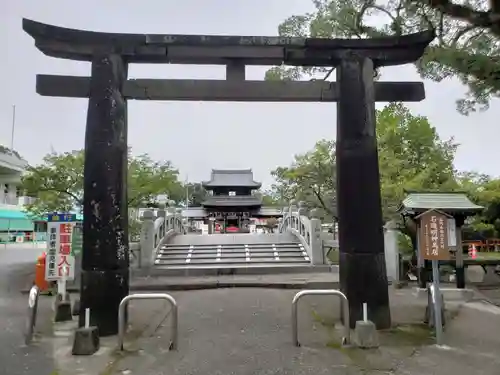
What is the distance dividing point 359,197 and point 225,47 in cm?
357

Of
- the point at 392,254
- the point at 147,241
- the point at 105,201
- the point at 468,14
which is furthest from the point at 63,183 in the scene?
the point at 468,14

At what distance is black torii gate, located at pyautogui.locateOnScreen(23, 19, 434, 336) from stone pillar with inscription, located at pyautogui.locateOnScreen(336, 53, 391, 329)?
2 centimetres

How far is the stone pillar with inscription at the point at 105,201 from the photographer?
7066mm

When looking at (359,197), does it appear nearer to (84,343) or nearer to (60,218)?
(84,343)

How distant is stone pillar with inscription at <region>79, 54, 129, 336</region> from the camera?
707 cm

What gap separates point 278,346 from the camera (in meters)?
6.49

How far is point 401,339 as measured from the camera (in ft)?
22.4

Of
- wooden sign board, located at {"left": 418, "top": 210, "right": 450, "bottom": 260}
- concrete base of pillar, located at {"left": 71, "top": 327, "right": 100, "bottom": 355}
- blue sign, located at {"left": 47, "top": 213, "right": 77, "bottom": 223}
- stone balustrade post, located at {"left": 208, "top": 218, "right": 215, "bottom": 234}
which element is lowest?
concrete base of pillar, located at {"left": 71, "top": 327, "right": 100, "bottom": 355}

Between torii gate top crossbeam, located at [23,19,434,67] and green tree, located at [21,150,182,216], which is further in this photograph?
green tree, located at [21,150,182,216]

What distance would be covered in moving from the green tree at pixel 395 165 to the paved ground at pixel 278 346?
644 cm

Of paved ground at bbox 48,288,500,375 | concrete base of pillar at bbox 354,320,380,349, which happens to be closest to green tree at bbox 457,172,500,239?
paved ground at bbox 48,288,500,375

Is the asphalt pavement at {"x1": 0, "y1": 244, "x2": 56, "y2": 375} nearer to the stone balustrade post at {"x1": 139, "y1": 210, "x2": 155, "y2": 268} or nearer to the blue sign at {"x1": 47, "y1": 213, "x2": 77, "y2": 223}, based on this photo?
the blue sign at {"x1": 47, "y1": 213, "x2": 77, "y2": 223}

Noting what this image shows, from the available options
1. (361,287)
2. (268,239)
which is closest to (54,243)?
(361,287)

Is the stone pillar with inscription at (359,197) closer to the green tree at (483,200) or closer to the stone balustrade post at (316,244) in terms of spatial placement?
the stone balustrade post at (316,244)
